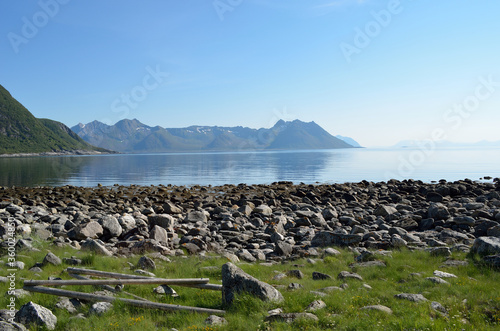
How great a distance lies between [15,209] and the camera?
23578mm

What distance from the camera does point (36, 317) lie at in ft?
24.7

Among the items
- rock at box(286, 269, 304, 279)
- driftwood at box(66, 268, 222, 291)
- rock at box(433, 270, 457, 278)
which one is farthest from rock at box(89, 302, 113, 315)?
rock at box(433, 270, 457, 278)

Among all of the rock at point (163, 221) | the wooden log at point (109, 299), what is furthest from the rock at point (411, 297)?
the rock at point (163, 221)

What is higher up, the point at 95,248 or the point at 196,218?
the point at 95,248

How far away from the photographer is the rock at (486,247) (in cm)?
1134

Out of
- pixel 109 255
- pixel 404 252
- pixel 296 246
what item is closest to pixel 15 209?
pixel 109 255

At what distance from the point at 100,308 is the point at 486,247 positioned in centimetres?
1230

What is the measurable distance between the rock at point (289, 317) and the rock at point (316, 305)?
1.39 feet

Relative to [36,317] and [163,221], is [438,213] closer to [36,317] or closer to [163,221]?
[163,221]

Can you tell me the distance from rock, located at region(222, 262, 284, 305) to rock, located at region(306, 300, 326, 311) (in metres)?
0.79

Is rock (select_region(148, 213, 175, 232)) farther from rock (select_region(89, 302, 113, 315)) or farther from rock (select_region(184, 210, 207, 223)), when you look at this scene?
rock (select_region(89, 302, 113, 315))

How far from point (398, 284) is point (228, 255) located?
656cm

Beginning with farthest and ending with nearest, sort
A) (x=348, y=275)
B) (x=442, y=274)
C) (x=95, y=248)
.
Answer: (x=95, y=248), (x=348, y=275), (x=442, y=274)

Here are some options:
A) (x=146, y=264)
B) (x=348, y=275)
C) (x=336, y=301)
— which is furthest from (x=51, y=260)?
(x=348, y=275)
